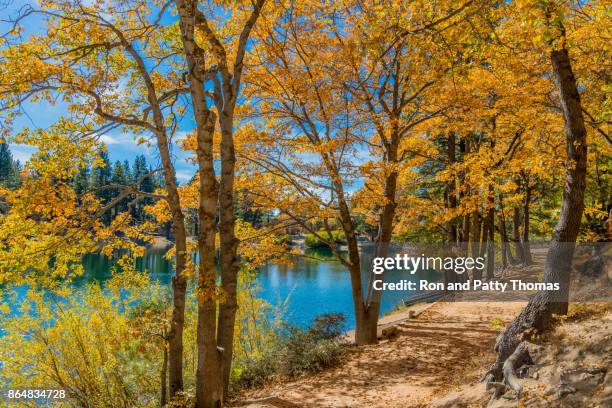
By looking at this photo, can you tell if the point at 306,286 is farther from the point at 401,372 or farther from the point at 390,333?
the point at 401,372

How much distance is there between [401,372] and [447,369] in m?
0.82

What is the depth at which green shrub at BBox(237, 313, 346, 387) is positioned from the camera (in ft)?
28.3

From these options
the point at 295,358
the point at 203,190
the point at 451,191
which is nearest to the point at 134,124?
the point at 203,190

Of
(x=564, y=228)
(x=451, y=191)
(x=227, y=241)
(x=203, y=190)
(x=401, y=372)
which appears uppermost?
(x=451, y=191)

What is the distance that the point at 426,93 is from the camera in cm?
938

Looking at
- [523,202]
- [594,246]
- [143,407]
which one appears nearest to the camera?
[143,407]

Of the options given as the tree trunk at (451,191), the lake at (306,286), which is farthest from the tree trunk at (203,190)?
the tree trunk at (451,191)

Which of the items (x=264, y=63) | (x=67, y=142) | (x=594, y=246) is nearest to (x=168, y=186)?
(x=67, y=142)

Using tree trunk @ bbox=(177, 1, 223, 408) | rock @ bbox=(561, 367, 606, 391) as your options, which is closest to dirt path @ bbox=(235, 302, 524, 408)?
tree trunk @ bbox=(177, 1, 223, 408)

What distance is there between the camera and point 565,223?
5.51 m

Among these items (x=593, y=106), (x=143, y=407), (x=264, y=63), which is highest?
(x=264, y=63)

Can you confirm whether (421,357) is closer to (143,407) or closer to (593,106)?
(143,407)

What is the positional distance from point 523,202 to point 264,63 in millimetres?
14410

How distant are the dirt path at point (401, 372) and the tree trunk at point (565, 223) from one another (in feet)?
4.03
